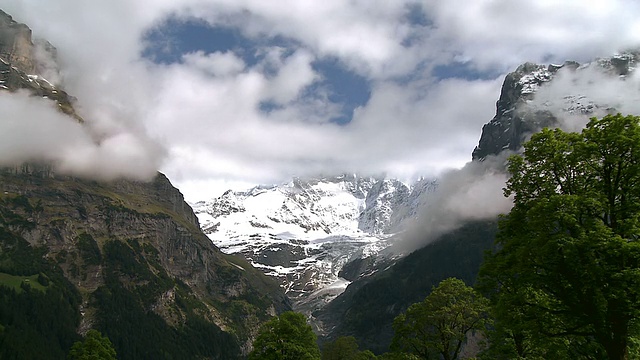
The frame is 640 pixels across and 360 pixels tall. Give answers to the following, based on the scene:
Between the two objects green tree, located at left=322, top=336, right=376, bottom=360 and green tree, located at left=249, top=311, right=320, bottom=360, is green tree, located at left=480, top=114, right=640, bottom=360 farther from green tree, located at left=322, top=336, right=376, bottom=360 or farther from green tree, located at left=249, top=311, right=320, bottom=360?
green tree, located at left=322, top=336, right=376, bottom=360

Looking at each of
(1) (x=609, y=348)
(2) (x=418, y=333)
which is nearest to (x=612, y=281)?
(1) (x=609, y=348)

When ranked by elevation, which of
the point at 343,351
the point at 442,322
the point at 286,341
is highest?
the point at 286,341

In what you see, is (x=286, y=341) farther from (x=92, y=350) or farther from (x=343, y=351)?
(x=343, y=351)

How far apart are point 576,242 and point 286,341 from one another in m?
31.9

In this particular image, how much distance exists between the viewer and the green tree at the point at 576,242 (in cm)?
1845

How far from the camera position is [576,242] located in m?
18.6

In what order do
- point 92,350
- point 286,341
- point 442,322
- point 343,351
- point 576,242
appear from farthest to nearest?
point 343,351
point 92,350
point 286,341
point 442,322
point 576,242

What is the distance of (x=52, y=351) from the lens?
181750 millimetres

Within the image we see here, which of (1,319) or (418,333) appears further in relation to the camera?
(1,319)

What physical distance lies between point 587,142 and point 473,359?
16221 millimetres

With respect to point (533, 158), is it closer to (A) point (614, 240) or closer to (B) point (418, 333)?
(A) point (614, 240)

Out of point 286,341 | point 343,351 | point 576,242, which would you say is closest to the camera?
point 576,242

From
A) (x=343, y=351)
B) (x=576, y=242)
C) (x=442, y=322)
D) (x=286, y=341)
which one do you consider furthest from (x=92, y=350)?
(x=576, y=242)

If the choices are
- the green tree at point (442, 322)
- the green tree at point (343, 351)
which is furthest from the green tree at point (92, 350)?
the green tree at point (442, 322)
